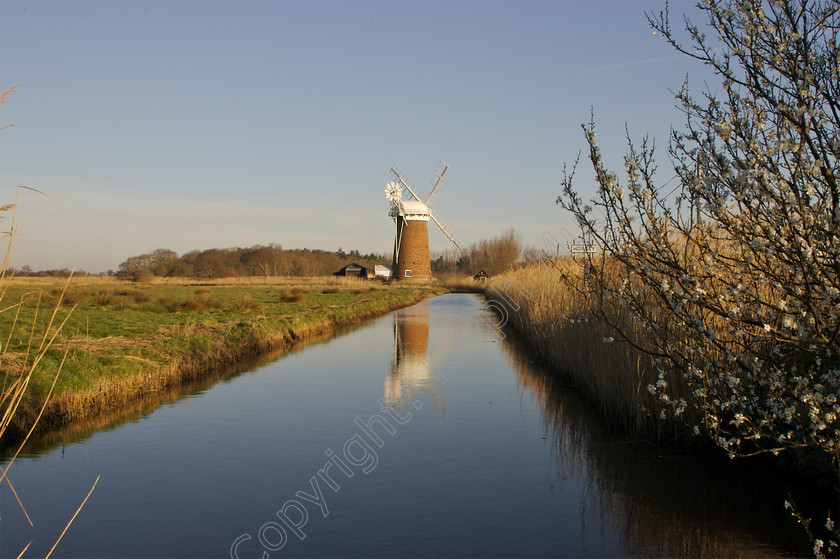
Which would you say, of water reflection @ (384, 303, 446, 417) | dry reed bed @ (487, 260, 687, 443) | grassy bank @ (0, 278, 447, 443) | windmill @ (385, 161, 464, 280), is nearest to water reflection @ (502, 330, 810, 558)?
dry reed bed @ (487, 260, 687, 443)

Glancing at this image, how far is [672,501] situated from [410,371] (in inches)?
321

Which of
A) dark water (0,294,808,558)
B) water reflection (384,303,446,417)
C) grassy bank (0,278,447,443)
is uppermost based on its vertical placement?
grassy bank (0,278,447,443)

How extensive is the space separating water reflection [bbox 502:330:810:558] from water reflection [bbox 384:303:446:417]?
116 inches

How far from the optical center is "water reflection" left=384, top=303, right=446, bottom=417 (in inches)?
439

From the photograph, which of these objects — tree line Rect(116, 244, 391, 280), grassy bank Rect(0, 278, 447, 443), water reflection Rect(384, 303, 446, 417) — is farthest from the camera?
tree line Rect(116, 244, 391, 280)

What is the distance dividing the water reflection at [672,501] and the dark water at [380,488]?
2 cm

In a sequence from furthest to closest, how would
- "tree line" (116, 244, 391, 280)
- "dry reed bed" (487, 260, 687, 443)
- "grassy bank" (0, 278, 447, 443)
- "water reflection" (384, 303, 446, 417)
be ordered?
"tree line" (116, 244, 391, 280) → "water reflection" (384, 303, 446, 417) → "grassy bank" (0, 278, 447, 443) → "dry reed bed" (487, 260, 687, 443)

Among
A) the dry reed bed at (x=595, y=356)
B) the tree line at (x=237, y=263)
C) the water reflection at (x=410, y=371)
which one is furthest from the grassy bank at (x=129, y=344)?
the tree line at (x=237, y=263)

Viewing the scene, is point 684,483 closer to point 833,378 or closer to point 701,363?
point 701,363

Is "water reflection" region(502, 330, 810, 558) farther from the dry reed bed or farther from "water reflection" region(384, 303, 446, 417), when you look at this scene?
"water reflection" region(384, 303, 446, 417)

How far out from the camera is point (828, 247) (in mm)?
3684

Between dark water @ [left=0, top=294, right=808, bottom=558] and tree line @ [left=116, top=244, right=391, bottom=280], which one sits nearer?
dark water @ [left=0, top=294, right=808, bottom=558]

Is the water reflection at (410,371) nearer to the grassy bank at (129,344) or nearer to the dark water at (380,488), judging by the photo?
the dark water at (380,488)

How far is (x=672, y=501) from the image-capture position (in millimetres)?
6152
